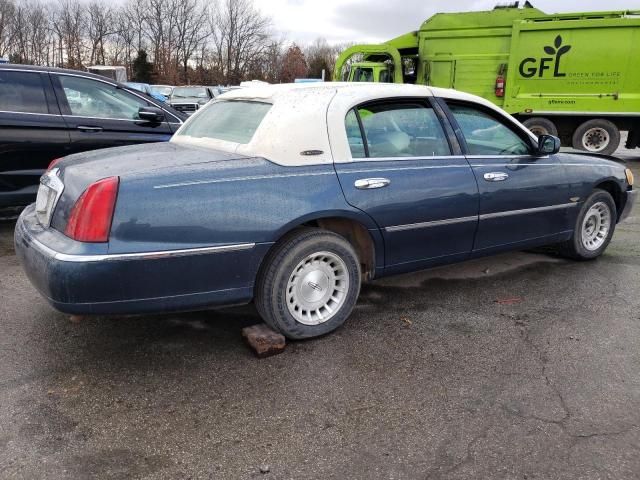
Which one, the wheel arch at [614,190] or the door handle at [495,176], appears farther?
the wheel arch at [614,190]

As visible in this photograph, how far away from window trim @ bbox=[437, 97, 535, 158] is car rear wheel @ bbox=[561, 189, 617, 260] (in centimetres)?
90

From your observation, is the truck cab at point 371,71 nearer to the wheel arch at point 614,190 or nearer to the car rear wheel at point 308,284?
the wheel arch at point 614,190

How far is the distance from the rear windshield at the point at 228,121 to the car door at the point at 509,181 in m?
1.46

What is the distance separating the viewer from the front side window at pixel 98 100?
18.2ft

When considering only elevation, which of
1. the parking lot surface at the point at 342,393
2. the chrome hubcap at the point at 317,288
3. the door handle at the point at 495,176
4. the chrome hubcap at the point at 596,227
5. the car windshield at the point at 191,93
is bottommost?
the parking lot surface at the point at 342,393

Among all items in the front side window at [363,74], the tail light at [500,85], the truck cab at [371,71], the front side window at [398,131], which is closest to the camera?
the front side window at [398,131]

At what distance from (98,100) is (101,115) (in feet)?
0.54

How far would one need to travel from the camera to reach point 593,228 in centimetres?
505

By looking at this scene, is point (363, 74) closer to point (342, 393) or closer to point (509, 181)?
point (509, 181)

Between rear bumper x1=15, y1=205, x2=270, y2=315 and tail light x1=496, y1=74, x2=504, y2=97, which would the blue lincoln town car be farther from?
tail light x1=496, y1=74, x2=504, y2=97

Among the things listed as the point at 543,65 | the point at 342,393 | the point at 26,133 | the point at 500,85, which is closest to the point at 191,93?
the point at 500,85

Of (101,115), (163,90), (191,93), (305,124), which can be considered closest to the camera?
(305,124)

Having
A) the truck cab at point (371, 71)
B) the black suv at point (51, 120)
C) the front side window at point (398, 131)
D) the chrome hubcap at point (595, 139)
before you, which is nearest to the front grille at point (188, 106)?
the truck cab at point (371, 71)

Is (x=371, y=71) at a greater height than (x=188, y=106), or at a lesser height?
greater
